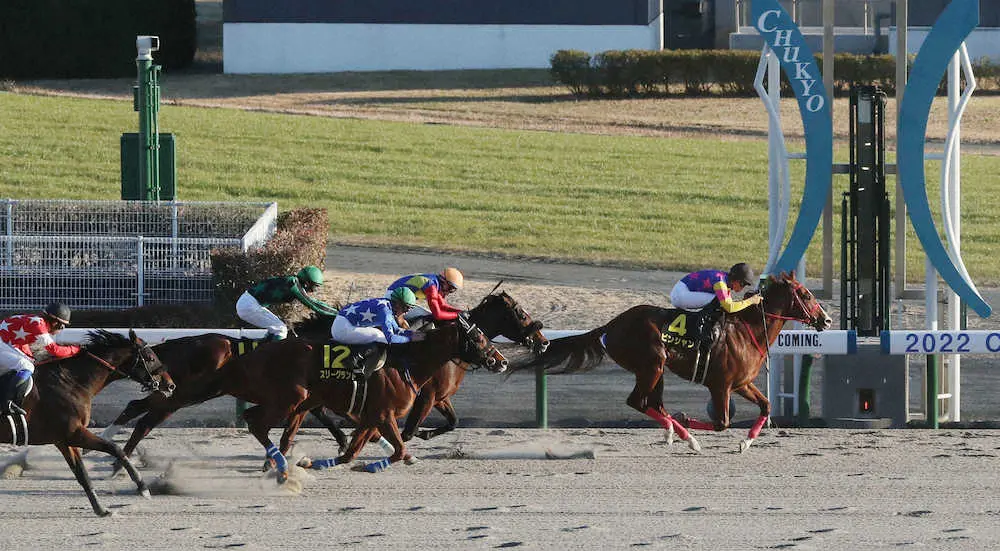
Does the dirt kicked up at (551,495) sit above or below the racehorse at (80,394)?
below

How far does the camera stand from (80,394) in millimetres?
8469

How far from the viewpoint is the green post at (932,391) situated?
10766mm

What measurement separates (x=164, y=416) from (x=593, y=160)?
1635 centimetres

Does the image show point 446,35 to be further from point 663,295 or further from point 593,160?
point 663,295

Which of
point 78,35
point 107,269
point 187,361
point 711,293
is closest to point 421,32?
point 78,35

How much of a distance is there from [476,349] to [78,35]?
2719cm

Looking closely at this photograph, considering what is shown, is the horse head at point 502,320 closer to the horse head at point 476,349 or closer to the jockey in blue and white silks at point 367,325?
the horse head at point 476,349

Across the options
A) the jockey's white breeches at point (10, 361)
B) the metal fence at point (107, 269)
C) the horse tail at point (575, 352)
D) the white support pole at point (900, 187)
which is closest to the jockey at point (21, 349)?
the jockey's white breeches at point (10, 361)

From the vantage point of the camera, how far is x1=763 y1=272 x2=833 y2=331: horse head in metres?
10.2

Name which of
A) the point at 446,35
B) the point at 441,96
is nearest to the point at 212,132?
the point at 441,96

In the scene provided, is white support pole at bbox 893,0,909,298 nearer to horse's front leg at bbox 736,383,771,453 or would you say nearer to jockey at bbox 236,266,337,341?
horse's front leg at bbox 736,383,771,453

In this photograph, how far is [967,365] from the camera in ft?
42.8

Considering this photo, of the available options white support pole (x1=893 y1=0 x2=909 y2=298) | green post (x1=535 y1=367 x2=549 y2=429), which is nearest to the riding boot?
green post (x1=535 y1=367 x2=549 y2=429)

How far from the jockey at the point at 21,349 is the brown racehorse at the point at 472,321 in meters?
1.75
